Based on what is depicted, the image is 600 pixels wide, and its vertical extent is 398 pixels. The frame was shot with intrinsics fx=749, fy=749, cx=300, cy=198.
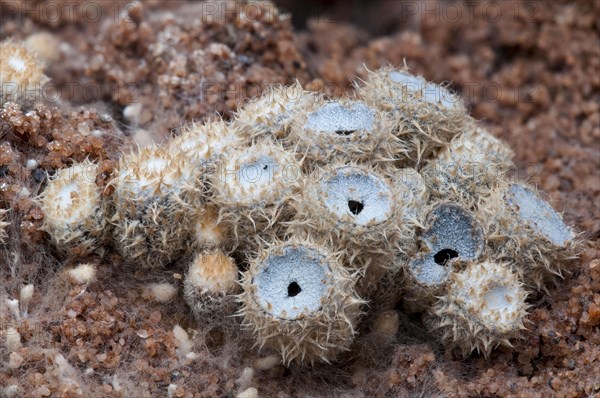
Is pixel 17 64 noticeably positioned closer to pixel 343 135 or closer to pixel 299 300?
pixel 343 135

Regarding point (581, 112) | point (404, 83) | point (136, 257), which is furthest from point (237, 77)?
point (581, 112)

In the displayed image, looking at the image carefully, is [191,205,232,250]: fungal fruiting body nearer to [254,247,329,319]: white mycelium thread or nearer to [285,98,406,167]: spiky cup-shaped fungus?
[254,247,329,319]: white mycelium thread

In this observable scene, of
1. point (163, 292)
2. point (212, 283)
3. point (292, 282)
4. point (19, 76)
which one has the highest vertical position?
point (19, 76)

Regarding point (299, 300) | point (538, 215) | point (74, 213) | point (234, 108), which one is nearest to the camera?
point (299, 300)

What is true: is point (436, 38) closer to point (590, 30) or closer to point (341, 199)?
point (590, 30)

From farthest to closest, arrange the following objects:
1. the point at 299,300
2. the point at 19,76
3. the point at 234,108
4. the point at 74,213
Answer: the point at 234,108, the point at 19,76, the point at 74,213, the point at 299,300

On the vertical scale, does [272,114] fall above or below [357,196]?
above

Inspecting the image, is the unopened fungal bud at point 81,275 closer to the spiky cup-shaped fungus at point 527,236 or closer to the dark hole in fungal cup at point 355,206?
the dark hole in fungal cup at point 355,206

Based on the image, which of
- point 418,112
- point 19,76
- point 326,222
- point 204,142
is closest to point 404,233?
point 326,222
